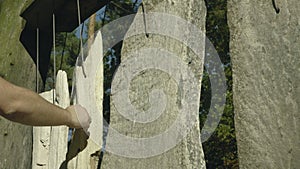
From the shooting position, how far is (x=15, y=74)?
11.2ft

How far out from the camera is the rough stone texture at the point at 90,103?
2.70 m

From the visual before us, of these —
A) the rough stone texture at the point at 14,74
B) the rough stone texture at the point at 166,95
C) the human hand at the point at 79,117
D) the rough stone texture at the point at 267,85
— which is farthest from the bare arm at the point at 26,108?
the rough stone texture at the point at 14,74

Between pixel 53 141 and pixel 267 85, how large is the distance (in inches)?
59.6

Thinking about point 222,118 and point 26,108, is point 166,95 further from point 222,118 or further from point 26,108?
point 222,118

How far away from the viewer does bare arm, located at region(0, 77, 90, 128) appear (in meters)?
2.12

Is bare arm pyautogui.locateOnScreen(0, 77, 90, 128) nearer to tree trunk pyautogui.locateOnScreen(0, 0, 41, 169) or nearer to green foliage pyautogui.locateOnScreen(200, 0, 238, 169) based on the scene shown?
tree trunk pyautogui.locateOnScreen(0, 0, 41, 169)

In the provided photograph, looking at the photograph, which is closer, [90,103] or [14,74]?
[90,103]

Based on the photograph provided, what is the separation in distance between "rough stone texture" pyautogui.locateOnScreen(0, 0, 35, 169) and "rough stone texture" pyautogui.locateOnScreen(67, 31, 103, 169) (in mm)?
611

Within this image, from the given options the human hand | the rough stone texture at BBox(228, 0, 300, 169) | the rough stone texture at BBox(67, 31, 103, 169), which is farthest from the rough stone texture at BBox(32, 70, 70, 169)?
the rough stone texture at BBox(228, 0, 300, 169)

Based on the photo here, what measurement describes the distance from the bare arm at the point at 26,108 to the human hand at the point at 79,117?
67mm

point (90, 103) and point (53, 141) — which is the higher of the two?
point (90, 103)

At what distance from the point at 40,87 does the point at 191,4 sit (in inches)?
57.7

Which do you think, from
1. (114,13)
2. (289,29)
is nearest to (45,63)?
(289,29)

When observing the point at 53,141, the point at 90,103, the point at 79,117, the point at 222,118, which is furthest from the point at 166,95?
the point at 222,118
